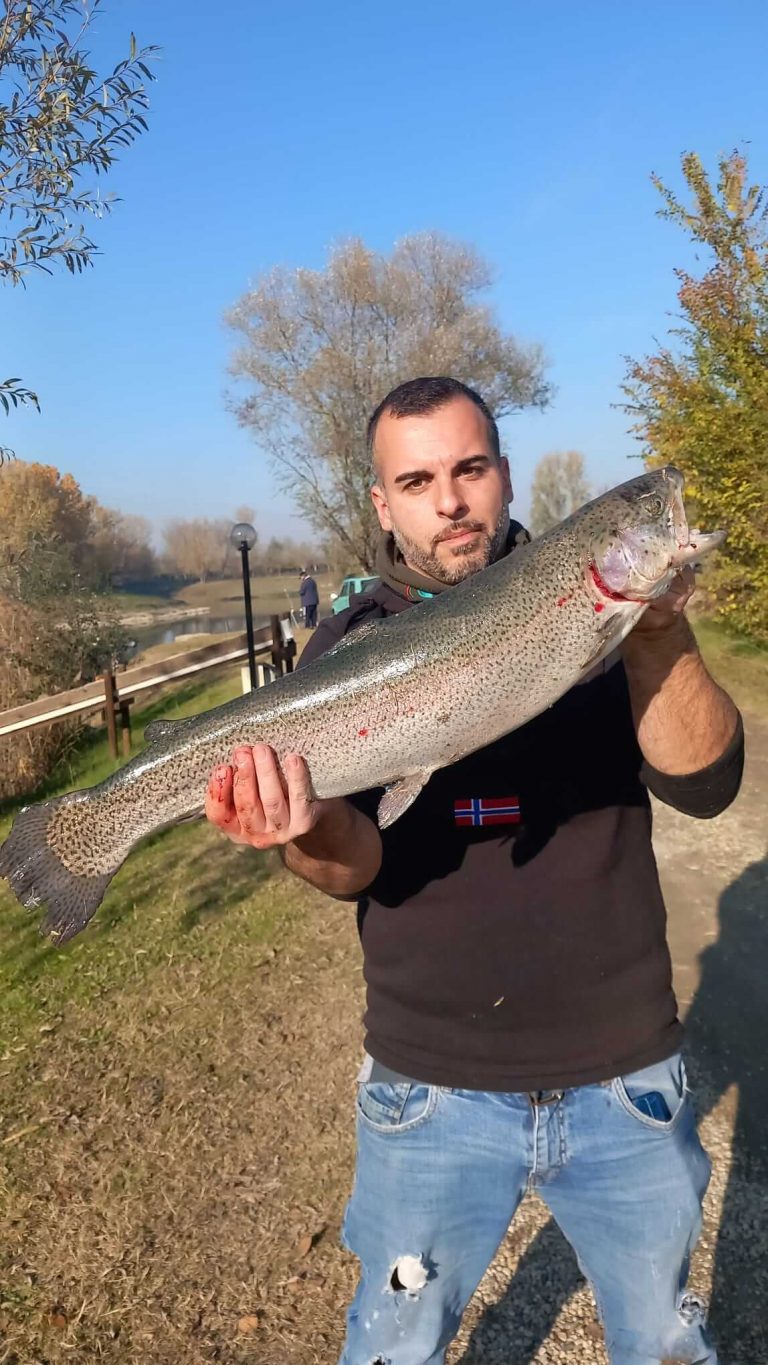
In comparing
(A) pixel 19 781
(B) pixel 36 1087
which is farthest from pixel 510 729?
(A) pixel 19 781

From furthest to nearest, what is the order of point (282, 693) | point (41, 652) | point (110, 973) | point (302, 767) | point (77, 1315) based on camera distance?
point (41, 652), point (110, 973), point (77, 1315), point (282, 693), point (302, 767)

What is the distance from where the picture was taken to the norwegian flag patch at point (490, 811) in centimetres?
249

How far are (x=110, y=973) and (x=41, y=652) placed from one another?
10409 millimetres

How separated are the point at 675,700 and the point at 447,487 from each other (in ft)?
3.25

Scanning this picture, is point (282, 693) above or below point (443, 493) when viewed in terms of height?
below

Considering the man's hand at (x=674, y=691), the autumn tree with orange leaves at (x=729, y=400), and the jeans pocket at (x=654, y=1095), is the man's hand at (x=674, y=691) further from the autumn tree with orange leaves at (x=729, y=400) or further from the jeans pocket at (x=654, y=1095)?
Result: the autumn tree with orange leaves at (x=729, y=400)

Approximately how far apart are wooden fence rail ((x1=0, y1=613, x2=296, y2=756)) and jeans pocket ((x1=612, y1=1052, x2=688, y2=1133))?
12.3 metres

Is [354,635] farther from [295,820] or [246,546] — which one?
[246,546]

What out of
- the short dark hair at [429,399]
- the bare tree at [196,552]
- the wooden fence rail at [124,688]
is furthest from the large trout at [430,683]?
the bare tree at [196,552]

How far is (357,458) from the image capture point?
3922 cm

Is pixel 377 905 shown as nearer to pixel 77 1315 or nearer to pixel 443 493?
pixel 443 493

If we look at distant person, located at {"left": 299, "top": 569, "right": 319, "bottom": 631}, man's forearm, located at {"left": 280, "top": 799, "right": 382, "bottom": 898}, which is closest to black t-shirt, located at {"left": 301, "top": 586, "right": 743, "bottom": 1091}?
man's forearm, located at {"left": 280, "top": 799, "right": 382, "bottom": 898}

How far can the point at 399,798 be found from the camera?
243 cm

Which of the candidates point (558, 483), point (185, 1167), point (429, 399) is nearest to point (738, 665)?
point (185, 1167)
